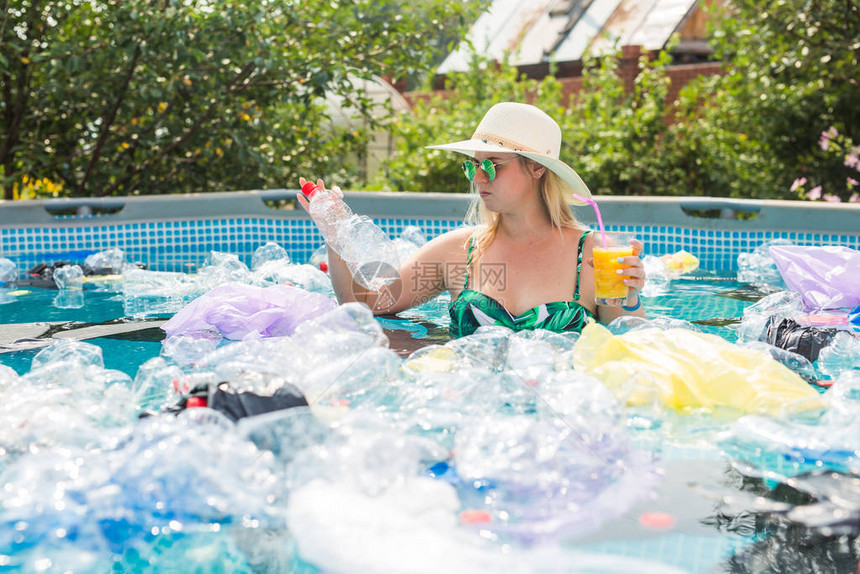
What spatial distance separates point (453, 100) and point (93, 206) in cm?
423

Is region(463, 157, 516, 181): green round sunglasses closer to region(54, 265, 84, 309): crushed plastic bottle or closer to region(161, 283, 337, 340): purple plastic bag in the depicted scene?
region(161, 283, 337, 340): purple plastic bag

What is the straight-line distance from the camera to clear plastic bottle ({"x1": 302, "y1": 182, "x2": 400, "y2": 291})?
3320 mm

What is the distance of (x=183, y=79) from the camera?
6.74 meters

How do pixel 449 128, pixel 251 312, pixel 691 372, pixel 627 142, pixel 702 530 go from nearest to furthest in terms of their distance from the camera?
pixel 702 530 → pixel 691 372 → pixel 251 312 → pixel 627 142 → pixel 449 128

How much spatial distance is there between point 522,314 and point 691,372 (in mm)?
854

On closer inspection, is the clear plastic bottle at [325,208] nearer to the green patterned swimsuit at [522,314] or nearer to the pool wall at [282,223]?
the green patterned swimsuit at [522,314]

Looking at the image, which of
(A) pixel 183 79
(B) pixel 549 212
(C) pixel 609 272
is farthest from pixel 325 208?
(A) pixel 183 79

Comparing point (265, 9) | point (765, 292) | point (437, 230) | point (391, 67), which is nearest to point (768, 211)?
point (765, 292)

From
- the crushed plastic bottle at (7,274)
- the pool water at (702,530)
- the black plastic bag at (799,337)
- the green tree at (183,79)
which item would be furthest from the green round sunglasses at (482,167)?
the green tree at (183,79)

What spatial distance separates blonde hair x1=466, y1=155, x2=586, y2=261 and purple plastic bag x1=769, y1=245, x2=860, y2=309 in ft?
3.98

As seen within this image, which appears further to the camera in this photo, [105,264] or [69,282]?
[105,264]

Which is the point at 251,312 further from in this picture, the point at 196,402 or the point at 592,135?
the point at 592,135

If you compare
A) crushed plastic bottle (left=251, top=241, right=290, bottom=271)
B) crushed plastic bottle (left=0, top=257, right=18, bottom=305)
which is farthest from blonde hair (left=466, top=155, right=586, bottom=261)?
crushed plastic bottle (left=0, top=257, right=18, bottom=305)

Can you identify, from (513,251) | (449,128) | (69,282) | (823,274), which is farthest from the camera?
(449,128)
